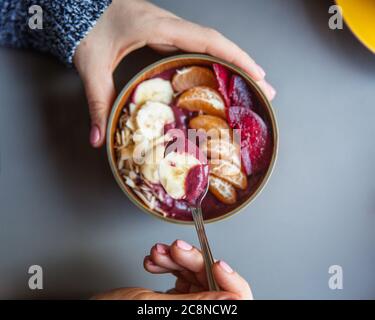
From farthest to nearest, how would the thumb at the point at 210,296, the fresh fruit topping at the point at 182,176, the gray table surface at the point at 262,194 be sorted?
the gray table surface at the point at 262,194 → the fresh fruit topping at the point at 182,176 → the thumb at the point at 210,296

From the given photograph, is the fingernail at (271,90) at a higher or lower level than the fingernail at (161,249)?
higher

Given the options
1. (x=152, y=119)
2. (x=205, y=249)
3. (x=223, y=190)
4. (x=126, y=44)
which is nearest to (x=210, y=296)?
(x=205, y=249)

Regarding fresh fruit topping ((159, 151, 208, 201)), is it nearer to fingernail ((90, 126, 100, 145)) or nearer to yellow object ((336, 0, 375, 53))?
fingernail ((90, 126, 100, 145))

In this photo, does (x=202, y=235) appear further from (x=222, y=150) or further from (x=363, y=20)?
(x=363, y=20)

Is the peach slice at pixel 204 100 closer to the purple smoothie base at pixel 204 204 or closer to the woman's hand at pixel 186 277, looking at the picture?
the purple smoothie base at pixel 204 204

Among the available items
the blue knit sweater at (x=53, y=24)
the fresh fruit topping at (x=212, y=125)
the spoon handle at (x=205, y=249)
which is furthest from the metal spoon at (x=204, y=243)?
the blue knit sweater at (x=53, y=24)
